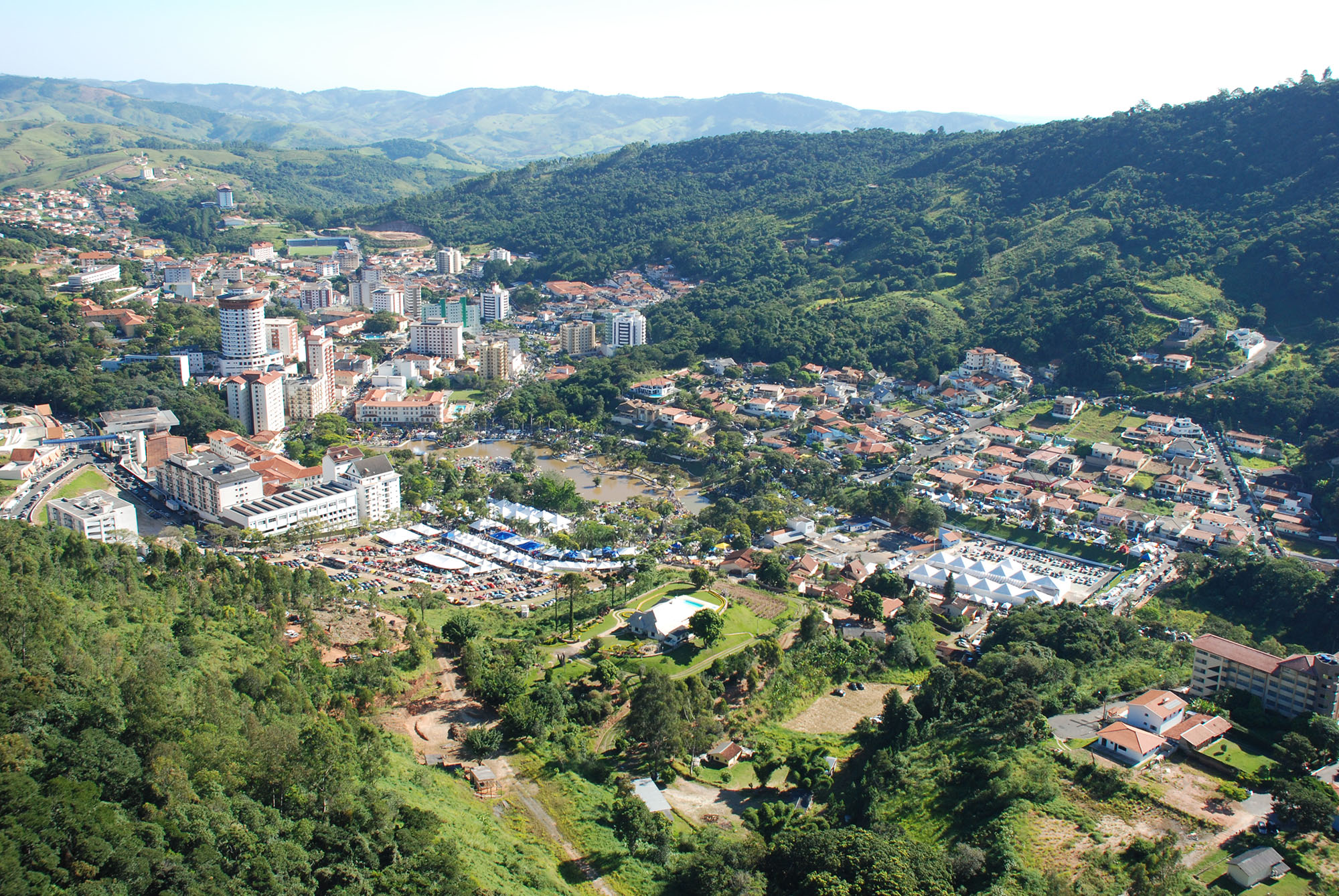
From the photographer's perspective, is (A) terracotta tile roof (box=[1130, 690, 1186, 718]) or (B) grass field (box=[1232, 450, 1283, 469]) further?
(B) grass field (box=[1232, 450, 1283, 469])

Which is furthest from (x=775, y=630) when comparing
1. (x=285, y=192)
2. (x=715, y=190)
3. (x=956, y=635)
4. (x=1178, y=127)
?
(x=285, y=192)

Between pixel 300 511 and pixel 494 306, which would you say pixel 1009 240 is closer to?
pixel 494 306

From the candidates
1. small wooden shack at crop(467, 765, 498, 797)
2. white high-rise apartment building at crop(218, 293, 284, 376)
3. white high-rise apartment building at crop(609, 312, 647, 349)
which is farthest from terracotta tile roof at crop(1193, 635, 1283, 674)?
white high-rise apartment building at crop(609, 312, 647, 349)

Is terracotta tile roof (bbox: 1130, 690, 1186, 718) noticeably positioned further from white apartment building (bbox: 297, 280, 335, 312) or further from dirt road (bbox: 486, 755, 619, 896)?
white apartment building (bbox: 297, 280, 335, 312)

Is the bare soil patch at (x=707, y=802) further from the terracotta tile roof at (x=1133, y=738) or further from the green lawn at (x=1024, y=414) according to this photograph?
the green lawn at (x=1024, y=414)

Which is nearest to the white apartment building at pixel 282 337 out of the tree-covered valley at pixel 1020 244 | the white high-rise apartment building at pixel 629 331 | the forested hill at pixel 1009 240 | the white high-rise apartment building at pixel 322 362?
the white high-rise apartment building at pixel 322 362

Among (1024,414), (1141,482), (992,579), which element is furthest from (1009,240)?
(992,579)

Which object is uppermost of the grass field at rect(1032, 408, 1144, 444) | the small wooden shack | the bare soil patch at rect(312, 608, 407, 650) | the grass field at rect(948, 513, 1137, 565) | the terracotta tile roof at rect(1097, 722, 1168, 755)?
the grass field at rect(1032, 408, 1144, 444)
